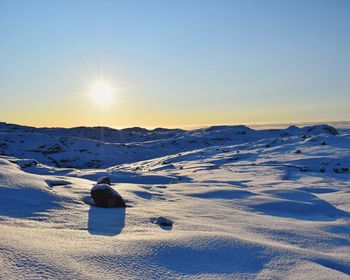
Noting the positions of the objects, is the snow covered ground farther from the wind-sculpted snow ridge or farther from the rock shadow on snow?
the wind-sculpted snow ridge

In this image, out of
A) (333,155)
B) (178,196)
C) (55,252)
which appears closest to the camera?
(55,252)

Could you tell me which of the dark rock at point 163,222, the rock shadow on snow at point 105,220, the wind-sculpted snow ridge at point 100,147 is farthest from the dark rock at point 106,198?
the wind-sculpted snow ridge at point 100,147

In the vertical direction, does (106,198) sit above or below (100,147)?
above

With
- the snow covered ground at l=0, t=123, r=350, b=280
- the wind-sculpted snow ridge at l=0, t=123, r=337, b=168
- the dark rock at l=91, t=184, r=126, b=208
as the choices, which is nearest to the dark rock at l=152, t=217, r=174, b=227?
the snow covered ground at l=0, t=123, r=350, b=280

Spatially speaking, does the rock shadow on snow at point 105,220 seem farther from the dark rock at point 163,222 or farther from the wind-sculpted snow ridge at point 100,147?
the wind-sculpted snow ridge at point 100,147

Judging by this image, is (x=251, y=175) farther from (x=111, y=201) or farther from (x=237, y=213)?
(x=111, y=201)

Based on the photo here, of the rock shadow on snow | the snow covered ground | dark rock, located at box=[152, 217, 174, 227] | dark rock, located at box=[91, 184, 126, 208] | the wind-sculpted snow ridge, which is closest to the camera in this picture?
the snow covered ground

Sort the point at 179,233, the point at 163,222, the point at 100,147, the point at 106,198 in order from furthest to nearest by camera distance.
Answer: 1. the point at 100,147
2. the point at 106,198
3. the point at 163,222
4. the point at 179,233

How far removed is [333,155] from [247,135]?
80.8ft

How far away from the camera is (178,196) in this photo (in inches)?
260

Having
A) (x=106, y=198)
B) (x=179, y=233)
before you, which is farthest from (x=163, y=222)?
(x=106, y=198)

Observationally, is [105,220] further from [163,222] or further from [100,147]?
[100,147]

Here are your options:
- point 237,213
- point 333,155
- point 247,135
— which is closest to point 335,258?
point 237,213

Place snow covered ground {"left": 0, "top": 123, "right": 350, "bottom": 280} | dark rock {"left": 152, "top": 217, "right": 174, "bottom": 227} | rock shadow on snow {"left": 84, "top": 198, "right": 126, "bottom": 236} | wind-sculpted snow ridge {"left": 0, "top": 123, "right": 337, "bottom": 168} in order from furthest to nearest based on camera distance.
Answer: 1. wind-sculpted snow ridge {"left": 0, "top": 123, "right": 337, "bottom": 168}
2. dark rock {"left": 152, "top": 217, "right": 174, "bottom": 227}
3. rock shadow on snow {"left": 84, "top": 198, "right": 126, "bottom": 236}
4. snow covered ground {"left": 0, "top": 123, "right": 350, "bottom": 280}
